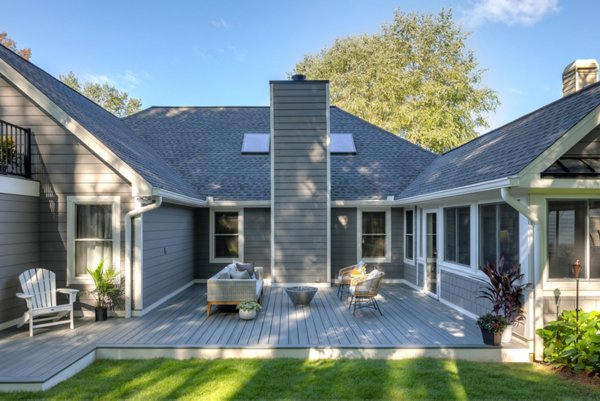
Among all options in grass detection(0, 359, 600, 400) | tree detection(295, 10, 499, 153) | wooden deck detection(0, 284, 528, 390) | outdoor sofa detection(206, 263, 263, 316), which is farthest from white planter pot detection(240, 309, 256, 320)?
tree detection(295, 10, 499, 153)

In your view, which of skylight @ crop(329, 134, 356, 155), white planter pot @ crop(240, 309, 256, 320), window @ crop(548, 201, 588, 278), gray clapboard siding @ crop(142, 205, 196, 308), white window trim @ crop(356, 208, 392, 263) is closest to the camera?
window @ crop(548, 201, 588, 278)

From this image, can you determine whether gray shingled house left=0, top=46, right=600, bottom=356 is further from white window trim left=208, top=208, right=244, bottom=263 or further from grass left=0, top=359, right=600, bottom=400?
grass left=0, top=359, right=600, bottom=400

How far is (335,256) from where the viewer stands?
10.8 m

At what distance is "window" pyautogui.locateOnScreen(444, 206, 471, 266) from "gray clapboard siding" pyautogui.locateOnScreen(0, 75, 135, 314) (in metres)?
6.50

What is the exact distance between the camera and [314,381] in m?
4.60

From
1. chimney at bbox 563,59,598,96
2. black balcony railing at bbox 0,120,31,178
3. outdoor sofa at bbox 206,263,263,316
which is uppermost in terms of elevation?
Result: chimney at bbox 563,59,598,96

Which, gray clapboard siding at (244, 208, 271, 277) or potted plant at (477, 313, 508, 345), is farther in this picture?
gray clapboard siding at (244, 208, 271, 277)

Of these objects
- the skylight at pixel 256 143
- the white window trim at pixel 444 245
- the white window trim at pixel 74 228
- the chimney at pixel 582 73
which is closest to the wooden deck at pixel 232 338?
the white window trim at pixel 74 228

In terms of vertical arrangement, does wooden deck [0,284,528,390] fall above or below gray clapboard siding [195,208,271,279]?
below

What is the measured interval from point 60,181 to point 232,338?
454 centimetres

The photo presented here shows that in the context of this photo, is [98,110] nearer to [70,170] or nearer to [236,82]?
[70,170]

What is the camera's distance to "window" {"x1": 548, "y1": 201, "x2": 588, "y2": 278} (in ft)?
17.5

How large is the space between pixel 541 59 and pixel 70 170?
25215 millimetres

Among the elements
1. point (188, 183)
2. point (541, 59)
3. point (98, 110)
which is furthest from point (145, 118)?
point (541, 59)
